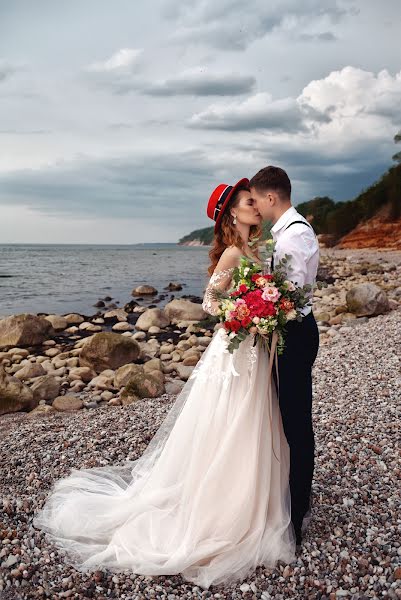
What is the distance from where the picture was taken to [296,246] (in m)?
3.97

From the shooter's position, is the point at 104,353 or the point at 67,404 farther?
the point at 104,353

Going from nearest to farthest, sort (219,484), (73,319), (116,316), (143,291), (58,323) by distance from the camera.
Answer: (219,484), (58,323), (73,319), (116,316), (143,291)

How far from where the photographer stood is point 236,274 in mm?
4121

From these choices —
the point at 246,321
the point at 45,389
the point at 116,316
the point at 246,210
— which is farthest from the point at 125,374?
the point at 116,316

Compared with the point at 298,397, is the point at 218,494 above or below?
below

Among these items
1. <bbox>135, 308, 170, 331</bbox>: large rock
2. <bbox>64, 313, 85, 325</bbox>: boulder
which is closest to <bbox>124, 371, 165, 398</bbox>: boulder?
<bbox>135, 308, 170, 331</bbox>: large rock

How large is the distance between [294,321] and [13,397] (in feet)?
23.9

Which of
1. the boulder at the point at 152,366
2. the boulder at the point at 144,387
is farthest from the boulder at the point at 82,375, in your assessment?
the boulder at the point at 144,387

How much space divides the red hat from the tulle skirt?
1.02 meters

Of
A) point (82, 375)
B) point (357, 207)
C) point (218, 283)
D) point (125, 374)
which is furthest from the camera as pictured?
point (357, 207)

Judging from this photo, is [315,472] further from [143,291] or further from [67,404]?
[143,291]

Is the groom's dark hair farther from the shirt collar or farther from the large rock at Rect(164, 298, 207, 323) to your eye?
the large rock at Rect(164, 298, 207, 323)

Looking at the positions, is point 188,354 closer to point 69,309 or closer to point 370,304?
point 370,304

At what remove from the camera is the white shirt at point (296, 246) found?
3.97m
